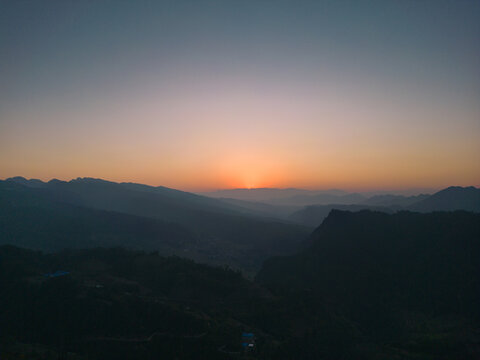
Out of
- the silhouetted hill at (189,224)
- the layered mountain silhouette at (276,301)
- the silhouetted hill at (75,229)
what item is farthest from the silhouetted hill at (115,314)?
the silhouetted hill at (75,229)

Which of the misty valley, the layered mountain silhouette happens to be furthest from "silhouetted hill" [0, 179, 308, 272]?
the layered mountain silhouette

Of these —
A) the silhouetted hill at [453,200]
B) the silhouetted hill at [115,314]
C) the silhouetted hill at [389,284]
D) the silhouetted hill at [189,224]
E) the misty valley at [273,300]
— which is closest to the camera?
the silhouetted hill at [115,314]

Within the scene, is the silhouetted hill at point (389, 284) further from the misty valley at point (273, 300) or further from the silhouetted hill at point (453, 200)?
the silhouetted hill at point (453, 200)

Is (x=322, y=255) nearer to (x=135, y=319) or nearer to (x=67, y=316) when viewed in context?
(x=135, y=319)

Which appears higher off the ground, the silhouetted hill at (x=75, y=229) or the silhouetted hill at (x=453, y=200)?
the silhouetted hill at (x=453, y=200)

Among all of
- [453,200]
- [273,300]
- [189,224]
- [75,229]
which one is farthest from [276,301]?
[453,200]

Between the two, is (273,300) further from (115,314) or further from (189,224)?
(189,224)

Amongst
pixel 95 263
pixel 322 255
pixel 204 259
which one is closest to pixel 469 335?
pixel 322 255
